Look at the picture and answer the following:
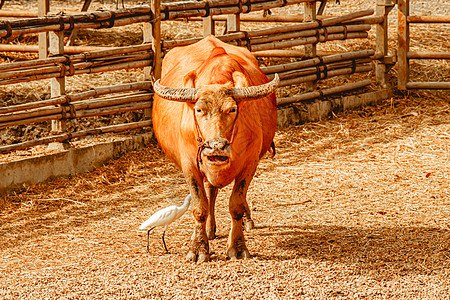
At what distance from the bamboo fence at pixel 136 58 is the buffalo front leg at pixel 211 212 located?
7.57 ft

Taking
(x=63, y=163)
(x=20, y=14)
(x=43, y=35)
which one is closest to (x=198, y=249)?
(x=63, y=163)

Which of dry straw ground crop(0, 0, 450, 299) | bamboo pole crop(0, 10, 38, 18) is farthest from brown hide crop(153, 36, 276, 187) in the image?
bamboo pole crop(0, 10, 38, 18)

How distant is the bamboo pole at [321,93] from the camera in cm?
894

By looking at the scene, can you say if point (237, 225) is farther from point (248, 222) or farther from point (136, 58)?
point (136, 58)

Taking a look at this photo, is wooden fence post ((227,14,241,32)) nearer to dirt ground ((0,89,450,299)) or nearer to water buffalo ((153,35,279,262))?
dirt ground ((0,89,450,299))

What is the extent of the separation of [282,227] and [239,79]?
4.95 feet

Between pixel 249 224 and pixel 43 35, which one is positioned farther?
pixel 43 35

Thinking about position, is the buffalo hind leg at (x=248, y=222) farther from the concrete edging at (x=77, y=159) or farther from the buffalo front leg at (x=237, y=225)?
the concrete edging at (x=77, y=159)

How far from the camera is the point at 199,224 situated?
5.05 meters

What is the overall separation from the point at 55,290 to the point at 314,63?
5615 millimetres

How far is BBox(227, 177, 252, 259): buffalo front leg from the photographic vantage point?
198 inches

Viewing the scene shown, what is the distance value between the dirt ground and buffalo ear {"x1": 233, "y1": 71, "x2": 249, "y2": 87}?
1.18 metres

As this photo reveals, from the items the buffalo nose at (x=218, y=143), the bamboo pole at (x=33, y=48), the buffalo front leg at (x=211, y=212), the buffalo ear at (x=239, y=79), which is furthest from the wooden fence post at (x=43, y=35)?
the buffalo nose at (x=218, y=143)

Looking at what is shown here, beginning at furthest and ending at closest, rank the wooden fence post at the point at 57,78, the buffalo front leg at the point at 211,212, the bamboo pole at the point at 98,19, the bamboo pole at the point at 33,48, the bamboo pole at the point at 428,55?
the bamboo pole at the point at 428,55 → the bamboo pole at the point at 33,48 → the wooden fence post at the point at 57,78 → the bamboo pole at the point at 98,19 → the buffalo front leg at the point at 211,212
